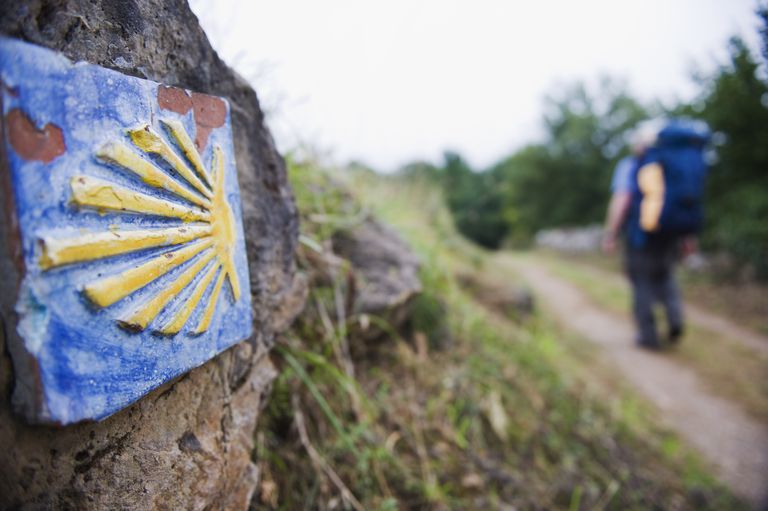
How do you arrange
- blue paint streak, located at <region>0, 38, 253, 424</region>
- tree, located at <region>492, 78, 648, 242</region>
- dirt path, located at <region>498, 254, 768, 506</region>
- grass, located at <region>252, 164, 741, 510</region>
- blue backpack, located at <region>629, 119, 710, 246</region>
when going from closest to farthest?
blue paint streak, located at <region>0, 38, 253, 424</region> → grass, located at <region>252, 164, 741, 510</region> → dirt path, located at <region>498, 254, 768, 506</region> → blue backpack, located at <region>629, 119, 710, 246</region> → tree, located at <region>492, 78, 648, 242</region>

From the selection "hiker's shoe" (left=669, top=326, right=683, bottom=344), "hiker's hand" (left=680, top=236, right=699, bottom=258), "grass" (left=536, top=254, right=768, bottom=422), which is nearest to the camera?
"grass" (left=536, top=254, right=768, bottom=422)

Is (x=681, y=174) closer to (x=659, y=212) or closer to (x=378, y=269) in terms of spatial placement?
(x=659, y=212)

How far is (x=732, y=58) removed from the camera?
190 centimetres

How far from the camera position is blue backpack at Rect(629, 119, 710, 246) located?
3.60 m

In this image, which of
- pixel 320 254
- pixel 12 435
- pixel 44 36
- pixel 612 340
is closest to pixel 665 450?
pixel 612 340

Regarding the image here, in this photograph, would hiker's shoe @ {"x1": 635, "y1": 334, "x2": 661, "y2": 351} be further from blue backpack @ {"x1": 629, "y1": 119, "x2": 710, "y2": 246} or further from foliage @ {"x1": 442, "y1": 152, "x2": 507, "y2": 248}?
foliage @ {"x1": 442, "y1": 152, "x2": 507, "y2": 248}

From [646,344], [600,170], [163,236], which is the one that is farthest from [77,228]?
[600,170]

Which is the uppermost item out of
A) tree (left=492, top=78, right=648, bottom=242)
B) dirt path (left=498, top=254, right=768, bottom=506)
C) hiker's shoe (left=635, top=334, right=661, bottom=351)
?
tree (left=492, top=78, right=648, bottom=242)

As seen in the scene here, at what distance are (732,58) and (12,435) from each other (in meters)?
2.78

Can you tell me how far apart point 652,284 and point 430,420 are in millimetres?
3409

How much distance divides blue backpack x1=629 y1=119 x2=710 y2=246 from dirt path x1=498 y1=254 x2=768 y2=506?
129 cm

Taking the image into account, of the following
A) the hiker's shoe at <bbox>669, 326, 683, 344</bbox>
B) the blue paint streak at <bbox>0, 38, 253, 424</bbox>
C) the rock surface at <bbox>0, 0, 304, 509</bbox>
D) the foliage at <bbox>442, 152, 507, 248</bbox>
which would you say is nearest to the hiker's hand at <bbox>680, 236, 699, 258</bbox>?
the hiker's shoe at <bbox>669, 326, 683, 344</bbox>

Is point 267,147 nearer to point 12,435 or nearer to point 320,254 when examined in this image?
point 320,254

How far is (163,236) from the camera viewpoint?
755 millimetres
